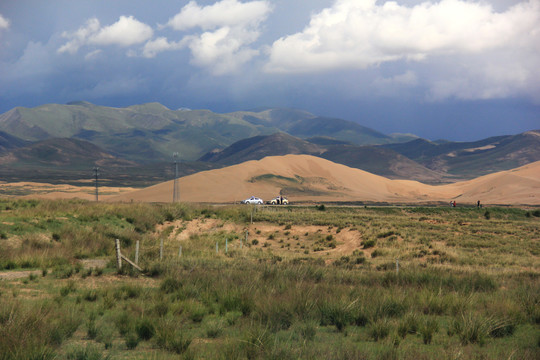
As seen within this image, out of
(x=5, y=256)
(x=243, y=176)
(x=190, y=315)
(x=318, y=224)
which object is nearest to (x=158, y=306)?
(x=190, y=315)

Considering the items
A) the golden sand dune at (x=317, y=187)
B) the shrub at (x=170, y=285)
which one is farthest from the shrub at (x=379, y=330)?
the golden sand dune at (x=317, y=187)

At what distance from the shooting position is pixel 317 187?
120 metres

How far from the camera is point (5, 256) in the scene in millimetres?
22297

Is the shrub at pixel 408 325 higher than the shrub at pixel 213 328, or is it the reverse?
the shrub at pixel 408 325

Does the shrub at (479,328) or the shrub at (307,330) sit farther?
the shrub at (307,330)

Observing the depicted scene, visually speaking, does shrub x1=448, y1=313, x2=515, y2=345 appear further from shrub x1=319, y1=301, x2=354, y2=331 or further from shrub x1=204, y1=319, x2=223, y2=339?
shrub x1=204, y1=319, x2=223, y2=339

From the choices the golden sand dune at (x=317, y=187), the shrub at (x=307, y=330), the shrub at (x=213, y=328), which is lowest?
the shrub at (x=213, y=328)

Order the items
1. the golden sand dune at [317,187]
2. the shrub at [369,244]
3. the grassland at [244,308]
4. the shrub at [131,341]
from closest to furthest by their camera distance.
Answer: the grassland at [244,308] < the shrub at [131,341] < the shrub at [369,244] < the golden sand dune at [317,187]

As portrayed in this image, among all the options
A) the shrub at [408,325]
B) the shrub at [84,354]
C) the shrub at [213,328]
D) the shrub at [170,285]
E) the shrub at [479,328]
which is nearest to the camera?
the shrub at [84,354]

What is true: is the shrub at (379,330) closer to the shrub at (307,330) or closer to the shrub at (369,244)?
the shrub at (307,330)

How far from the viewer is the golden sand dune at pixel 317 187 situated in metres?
101

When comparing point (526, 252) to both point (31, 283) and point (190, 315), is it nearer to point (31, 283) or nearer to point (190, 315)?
point (190, 315)

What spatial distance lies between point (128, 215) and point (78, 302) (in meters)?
26.5

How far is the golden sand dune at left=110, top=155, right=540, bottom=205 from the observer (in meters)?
101
